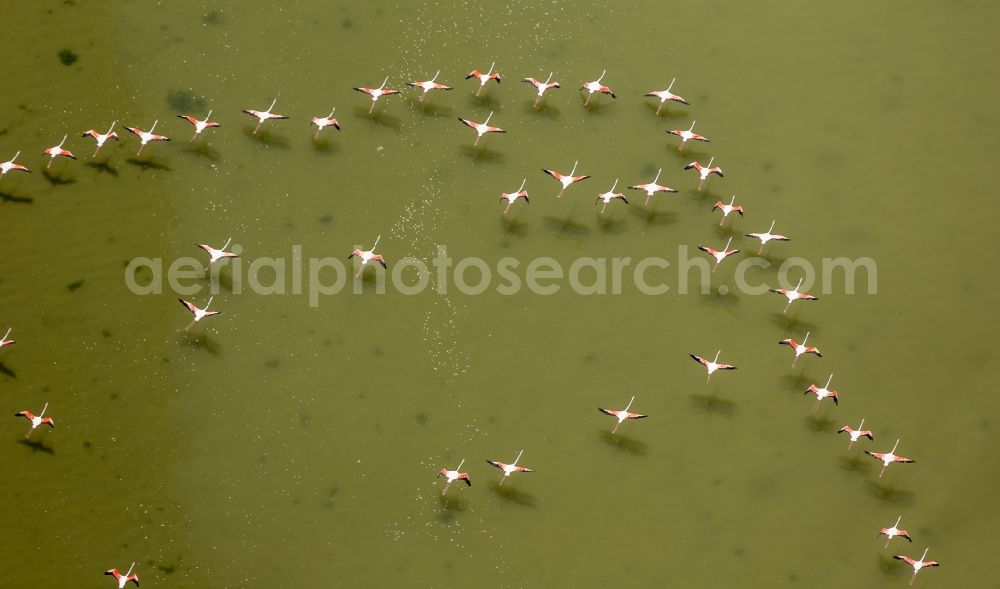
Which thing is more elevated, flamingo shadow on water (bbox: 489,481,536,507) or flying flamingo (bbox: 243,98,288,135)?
flying flamingo (bbox: 243,98,288,135)

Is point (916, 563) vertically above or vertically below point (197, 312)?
below

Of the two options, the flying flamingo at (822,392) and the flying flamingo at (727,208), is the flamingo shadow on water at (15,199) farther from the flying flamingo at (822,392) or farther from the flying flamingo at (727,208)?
the flying flamingo at (822,392)

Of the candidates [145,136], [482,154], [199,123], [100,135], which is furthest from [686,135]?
[100,135]

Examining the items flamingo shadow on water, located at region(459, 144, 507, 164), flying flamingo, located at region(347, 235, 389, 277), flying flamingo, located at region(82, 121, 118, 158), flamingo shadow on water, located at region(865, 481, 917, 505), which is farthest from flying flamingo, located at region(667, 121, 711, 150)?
flying flamingo, located at region(82, 121, 118, 158)

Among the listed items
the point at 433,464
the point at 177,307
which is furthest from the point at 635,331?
the point at 177,307

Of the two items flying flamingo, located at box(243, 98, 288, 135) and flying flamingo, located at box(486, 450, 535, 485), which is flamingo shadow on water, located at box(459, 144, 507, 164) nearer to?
flying flamingo, located at box(243, 98, 288, 135)

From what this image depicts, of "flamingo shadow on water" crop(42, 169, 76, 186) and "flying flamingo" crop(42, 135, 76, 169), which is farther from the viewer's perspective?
"flamingo shadow on water" crop(42, 169, 76, 186)

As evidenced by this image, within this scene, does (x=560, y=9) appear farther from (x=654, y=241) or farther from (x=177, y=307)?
(x=177, y=307)

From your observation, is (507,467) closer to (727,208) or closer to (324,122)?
(727,208)
